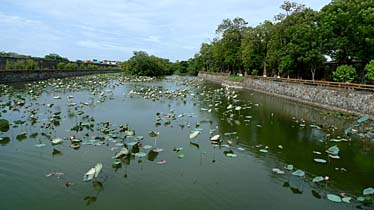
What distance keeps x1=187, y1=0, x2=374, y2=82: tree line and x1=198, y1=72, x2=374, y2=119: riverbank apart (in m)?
2.47

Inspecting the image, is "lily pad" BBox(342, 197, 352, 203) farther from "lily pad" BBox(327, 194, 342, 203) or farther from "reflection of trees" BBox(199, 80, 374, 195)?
"reflection of trees" BBox(199, 80, 374, 195)

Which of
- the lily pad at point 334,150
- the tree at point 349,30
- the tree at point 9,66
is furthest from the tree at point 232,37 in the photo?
the lily pad at point 334,150

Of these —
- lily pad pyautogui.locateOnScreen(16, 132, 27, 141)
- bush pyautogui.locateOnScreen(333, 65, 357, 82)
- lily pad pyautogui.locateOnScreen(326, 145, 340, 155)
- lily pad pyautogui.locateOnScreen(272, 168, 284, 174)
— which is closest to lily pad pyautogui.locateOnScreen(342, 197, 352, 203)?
lily pad pyautogui.locateOnScreen(272, 168, 284, 174)

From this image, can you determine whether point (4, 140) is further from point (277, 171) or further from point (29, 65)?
point (29, 65)

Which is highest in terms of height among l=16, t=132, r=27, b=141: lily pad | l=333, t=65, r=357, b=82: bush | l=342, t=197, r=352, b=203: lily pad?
l=333, t=65, r=357, b=82: bush

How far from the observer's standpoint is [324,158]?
9492 millimetres

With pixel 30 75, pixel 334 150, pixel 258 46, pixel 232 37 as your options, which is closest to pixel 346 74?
pixel 334 150

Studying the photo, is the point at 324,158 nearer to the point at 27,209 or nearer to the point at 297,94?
the point at 27,209

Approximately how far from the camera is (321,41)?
25.0 metres

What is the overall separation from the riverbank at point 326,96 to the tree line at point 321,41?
2471mm

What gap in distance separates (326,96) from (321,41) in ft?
20.4

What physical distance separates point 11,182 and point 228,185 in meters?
5.01

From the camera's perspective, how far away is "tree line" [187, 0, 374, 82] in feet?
76.4

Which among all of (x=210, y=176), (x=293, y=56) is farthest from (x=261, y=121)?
(x=293, y=56)
